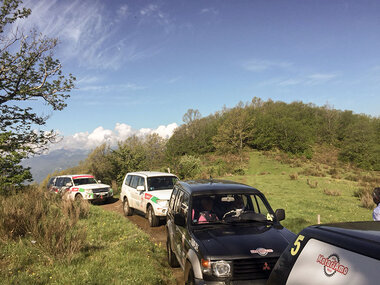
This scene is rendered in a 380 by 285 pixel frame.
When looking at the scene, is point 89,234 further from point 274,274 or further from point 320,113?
point 320,113

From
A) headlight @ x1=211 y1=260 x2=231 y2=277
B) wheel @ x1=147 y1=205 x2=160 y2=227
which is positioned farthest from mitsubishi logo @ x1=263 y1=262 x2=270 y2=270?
wheel @ x1=147 y1=205 x2=160 y2=227

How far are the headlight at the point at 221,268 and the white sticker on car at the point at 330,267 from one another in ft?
5.50

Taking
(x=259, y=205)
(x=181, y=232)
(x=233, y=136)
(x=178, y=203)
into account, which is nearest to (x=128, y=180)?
(x=178, y=203)

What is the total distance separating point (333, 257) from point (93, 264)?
474 cm

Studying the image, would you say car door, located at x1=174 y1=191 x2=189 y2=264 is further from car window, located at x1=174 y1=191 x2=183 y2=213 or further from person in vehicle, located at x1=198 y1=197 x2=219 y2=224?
person in vehicle, located at x1=198 y1=197 x2=219 y2=224

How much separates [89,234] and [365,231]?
7.34 m

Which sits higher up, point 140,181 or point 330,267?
point 330,267

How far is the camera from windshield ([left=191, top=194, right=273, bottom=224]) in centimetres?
467

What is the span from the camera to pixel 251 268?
3500 mm

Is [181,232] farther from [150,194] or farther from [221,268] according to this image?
[150,194]

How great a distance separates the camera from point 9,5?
14.6 m

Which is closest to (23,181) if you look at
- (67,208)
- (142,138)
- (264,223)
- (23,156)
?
(23,156)

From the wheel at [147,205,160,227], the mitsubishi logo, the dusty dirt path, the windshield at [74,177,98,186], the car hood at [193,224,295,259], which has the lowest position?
the dusty dirt path

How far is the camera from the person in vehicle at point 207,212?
4666 millimetres
